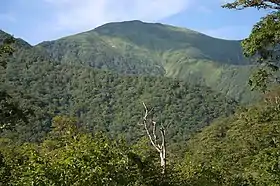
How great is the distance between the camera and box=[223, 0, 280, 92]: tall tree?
15.1 metres

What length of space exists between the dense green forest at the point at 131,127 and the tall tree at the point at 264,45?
0.10 ft

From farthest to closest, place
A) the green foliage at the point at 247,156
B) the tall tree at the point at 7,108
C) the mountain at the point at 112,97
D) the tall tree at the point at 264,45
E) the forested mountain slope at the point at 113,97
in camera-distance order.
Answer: the forested mountain slope at the point at 113,97, the mountain at the point at 112,97, the green foliage at the point at 247,156, the tall tree at the point at 7,108, the tall tree at the point at 264,45

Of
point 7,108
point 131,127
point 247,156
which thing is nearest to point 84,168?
point 7,108

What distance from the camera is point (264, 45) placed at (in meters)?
15.8

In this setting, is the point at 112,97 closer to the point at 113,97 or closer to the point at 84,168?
the point at 113,97

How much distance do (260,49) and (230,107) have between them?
14787cm

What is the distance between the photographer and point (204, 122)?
510 feet

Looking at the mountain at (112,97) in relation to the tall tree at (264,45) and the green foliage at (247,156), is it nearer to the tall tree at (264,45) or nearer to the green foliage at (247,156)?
the green foliage at (247,156)

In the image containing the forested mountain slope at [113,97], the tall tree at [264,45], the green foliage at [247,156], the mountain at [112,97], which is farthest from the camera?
the forested mountain slope at [113,97]

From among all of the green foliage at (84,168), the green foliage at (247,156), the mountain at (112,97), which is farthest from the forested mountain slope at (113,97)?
the green foliage at (84,168)

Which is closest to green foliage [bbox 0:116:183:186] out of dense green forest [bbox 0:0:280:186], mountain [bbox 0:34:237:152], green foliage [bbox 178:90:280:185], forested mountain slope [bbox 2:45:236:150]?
dense green forest [bbox 0:0:280:186]

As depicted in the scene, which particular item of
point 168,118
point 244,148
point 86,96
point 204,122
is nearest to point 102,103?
point 86,96

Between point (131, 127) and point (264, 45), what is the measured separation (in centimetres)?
12836

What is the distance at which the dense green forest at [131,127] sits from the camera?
15.9 meters
